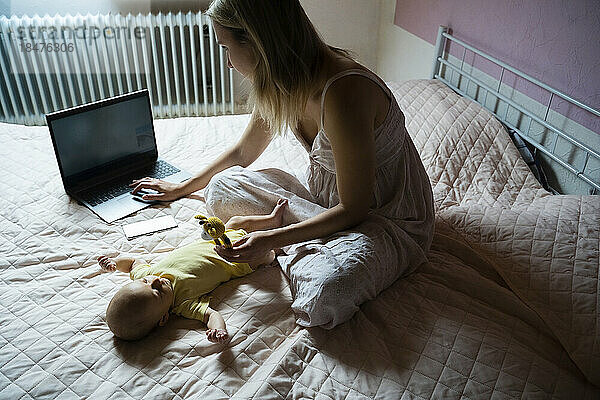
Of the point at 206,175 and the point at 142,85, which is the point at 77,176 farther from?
the point at 142,85

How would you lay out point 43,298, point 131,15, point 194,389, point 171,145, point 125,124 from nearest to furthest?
1. point 194,389
2. point 43,298
3. point 125,124
4. point 171,145
5. point 131,15

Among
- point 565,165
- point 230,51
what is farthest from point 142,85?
point 565,165

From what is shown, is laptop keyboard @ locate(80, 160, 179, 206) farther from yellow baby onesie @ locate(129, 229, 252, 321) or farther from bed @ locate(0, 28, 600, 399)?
yellow baby onesie @ locate(129, 229, 252, 321)

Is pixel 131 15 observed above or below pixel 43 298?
above

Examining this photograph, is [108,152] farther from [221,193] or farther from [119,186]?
[221,193]

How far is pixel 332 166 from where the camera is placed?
4.58 feet

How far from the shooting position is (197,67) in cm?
291

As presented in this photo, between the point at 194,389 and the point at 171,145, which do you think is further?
the point at 171,145

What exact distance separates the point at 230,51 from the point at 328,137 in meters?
0.33

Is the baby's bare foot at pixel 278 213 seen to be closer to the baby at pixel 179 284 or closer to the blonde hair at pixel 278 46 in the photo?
the baby at pixel 179 284

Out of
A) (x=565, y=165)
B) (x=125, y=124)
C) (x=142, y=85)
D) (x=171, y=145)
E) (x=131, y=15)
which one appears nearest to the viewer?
(x=565, y=165)

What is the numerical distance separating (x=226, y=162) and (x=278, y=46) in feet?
1.87

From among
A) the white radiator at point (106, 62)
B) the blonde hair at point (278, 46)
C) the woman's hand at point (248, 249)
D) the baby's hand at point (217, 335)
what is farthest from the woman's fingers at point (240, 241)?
the white radiator at point (106, 62)

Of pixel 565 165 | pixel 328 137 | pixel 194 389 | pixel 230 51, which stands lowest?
pixel 194 389
